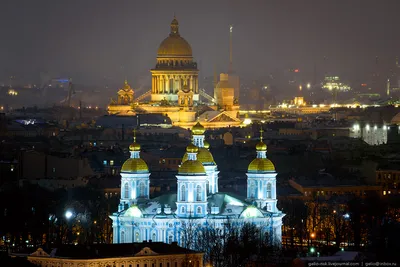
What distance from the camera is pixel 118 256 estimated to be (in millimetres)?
55719

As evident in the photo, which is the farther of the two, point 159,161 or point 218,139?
point 218,139

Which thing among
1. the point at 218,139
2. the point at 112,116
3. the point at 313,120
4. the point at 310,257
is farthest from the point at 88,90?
the point at 310,257

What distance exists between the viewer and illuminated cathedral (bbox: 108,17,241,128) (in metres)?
120

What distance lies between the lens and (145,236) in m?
63.4

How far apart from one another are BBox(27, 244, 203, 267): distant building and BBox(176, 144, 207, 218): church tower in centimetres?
529

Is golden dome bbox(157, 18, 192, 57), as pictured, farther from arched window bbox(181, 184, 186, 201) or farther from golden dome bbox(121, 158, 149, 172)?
arched window bbox(181, 184, 186, 201)

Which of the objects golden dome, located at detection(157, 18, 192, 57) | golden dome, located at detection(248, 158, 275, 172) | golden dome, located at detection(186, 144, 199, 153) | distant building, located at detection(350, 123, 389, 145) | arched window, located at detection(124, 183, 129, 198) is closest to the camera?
golden dome, located at detection(186, 144, 199, 153)

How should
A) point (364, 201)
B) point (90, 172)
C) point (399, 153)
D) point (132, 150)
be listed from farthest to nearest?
point (399, 153) < point (90, 172) < point (364, 201) < point (132, 150)

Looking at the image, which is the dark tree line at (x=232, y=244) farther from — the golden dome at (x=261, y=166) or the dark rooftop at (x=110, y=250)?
the golden dome at (x=261, y=166)

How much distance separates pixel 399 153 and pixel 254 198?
117ft

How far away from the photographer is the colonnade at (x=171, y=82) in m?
124

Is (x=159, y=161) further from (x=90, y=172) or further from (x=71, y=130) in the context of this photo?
(x=71, y=130)

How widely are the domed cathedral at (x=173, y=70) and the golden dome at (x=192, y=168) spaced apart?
199 ft

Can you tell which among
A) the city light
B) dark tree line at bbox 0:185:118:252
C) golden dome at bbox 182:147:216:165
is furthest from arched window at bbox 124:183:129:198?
the city light
